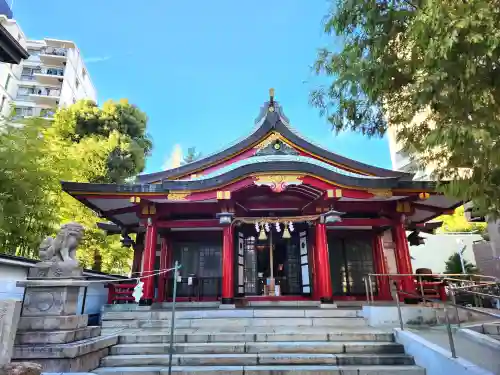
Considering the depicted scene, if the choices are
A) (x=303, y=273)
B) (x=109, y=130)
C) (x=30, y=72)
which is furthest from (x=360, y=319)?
(x=30, y=72)

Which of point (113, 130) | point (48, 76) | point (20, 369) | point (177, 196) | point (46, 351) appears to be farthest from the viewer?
point (48, 76)

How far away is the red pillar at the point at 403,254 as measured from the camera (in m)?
9.79

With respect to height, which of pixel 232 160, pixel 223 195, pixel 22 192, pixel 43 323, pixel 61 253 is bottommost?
pixel 43 323

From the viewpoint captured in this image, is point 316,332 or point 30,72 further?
point 30,72

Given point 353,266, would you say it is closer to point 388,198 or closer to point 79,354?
point 388,198

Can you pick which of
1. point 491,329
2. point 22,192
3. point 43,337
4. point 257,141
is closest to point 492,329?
point 491,329

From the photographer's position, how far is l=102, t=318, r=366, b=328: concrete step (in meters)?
7.52

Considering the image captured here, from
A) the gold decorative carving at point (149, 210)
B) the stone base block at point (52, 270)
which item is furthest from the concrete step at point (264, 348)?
the gold decorative carving at point (149, 210)

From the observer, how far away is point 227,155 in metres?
12.4

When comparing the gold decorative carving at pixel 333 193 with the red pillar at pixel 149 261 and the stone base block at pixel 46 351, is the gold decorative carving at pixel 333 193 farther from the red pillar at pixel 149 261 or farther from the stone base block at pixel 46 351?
the stone base block at pixel 46 351

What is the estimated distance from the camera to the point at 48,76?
40.3 m

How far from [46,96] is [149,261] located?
127ft

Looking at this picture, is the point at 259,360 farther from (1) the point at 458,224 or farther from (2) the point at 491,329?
(1) the point at 458,224

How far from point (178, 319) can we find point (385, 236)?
25.5 ft
